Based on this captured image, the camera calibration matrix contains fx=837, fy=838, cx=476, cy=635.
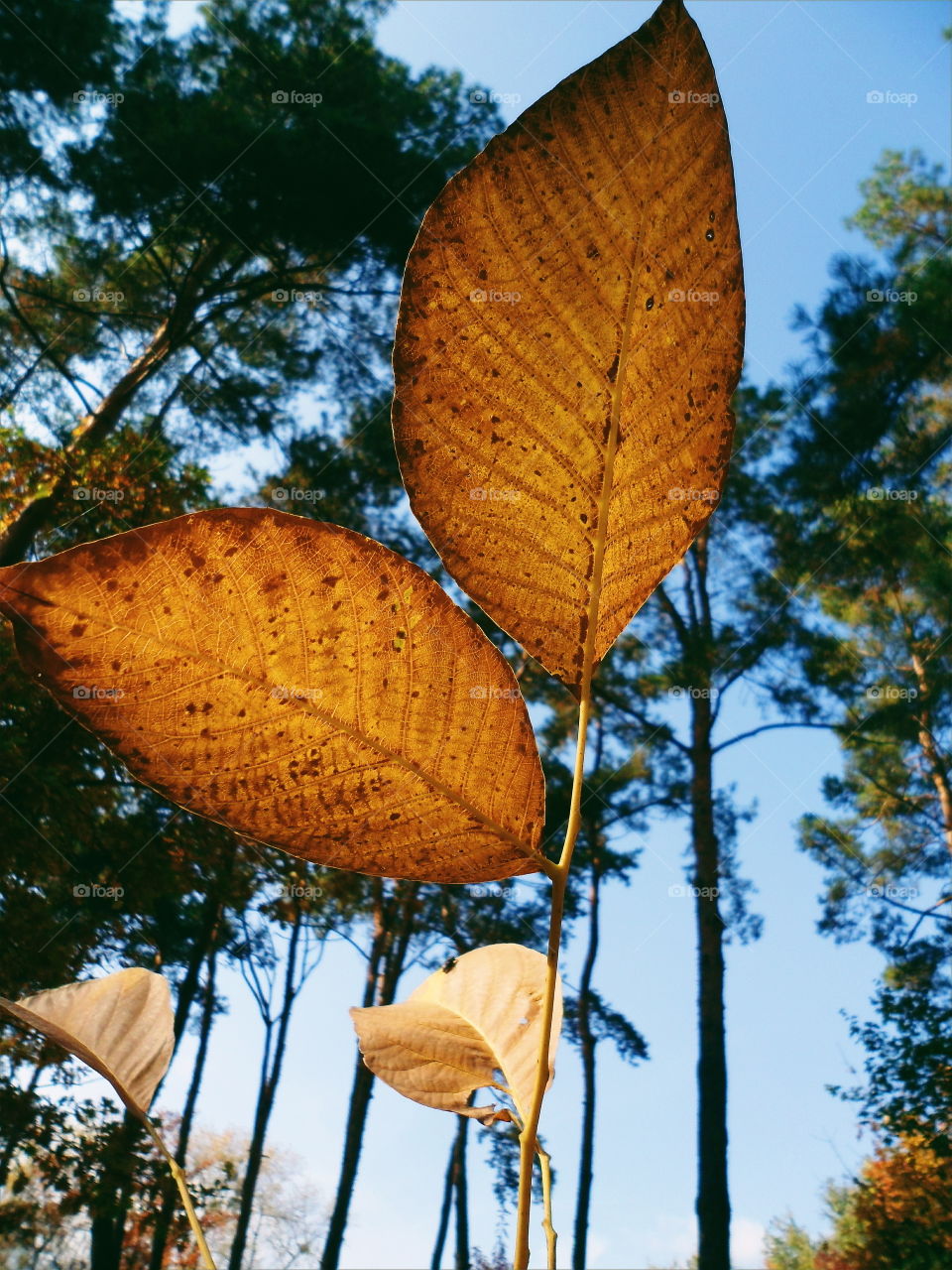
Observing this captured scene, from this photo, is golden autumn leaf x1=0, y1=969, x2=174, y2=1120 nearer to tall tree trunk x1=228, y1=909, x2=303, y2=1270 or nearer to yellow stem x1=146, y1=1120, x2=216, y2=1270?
yellow stem x1=146, y1=1120, x2=216, y2=1270

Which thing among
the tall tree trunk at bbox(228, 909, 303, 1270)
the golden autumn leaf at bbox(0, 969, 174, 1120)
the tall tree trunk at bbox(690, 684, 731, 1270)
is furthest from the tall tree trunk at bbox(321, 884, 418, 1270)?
the golden autumn leaf at bbox(0, 969, 174, 1120)

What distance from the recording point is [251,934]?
7195 millimetres

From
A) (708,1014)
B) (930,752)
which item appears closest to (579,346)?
(708,1014)

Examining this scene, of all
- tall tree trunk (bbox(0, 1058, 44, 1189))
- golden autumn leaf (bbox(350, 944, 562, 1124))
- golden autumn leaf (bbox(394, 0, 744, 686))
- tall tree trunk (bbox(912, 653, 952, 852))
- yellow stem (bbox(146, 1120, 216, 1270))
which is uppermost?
tall tree trunk (bbox(912, 653, 952, 852))

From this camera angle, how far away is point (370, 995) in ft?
27.2

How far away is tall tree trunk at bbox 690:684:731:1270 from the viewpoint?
5891 mm

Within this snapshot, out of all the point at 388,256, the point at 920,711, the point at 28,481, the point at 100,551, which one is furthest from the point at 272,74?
the point at 100,551

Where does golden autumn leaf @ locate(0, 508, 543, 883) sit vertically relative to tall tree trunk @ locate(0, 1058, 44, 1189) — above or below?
below

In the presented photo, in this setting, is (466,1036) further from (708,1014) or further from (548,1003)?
(708,1014)

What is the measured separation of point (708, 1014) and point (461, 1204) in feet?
11.7

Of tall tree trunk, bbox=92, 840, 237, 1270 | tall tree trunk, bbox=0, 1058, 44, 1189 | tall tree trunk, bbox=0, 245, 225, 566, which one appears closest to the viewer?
tall tree trunk, bbox=0, 1058, 44, 1189

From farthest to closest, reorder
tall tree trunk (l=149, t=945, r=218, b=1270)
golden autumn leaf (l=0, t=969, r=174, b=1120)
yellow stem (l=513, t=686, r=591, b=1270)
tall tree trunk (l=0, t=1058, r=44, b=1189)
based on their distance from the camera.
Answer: tall tree trunk (l=149, t=945, r=218, b=1270) < tall tree trunk (l=0, t=1058, r=44, b=1189) < golden autumn leaf (l=0, t=969, r=174, b=1120) < yellow stem (l=513, t=686, r=591, b=1270)

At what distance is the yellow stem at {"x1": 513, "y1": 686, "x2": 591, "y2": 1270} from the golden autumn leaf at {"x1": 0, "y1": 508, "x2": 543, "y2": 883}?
1 cm

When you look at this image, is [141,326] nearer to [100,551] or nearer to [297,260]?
[297,260]
